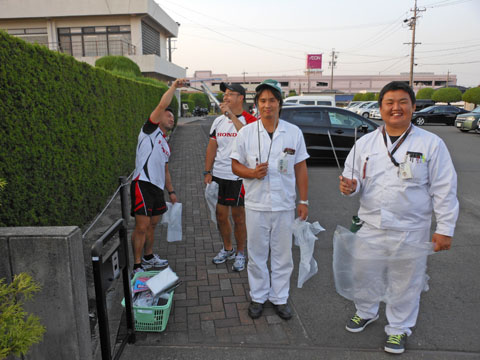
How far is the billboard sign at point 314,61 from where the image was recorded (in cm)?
9719

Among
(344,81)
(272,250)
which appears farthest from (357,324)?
(344,81)

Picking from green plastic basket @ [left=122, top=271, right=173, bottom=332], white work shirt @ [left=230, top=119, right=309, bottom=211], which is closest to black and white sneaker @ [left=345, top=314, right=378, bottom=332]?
white work shirt @ [left=230, top=119, right=309, bottom=211]

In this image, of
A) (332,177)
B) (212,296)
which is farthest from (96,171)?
(332,177)

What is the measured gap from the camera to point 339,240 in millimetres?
2984

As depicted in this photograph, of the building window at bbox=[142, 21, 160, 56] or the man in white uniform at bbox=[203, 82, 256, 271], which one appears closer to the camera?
the man in white uniform at bbox=[203, 82, 256, 271]

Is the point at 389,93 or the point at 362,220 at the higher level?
the point at 389,93

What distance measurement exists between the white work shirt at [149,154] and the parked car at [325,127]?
7129mm

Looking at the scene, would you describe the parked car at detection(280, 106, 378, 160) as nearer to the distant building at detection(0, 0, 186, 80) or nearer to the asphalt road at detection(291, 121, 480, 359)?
the asphalt road at detection(291, 121, 480, 359)

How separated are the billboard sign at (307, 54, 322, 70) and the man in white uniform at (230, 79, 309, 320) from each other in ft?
326

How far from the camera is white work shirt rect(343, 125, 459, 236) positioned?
8.47 ft

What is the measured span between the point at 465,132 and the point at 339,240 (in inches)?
869

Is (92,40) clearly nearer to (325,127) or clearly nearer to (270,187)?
(325,127)

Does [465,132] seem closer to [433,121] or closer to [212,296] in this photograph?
[433,121]

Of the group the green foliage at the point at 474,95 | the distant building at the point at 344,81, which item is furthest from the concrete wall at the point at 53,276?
the distant building at the point at 344,81
